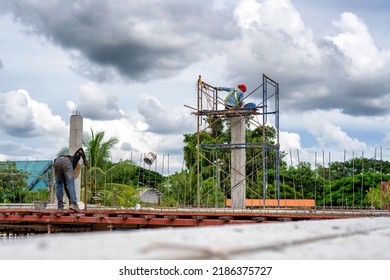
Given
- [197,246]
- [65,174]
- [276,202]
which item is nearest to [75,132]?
[65,174]

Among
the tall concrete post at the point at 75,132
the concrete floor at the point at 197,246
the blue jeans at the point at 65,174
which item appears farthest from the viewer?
the tall concrete post at the point at 75,132

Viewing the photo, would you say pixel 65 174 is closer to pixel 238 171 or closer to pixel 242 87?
pixel 238 171

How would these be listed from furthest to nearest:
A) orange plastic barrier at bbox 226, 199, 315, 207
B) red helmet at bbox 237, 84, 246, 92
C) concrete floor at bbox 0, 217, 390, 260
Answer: orange plastic barrier at bbox 226, 199, 315, 207 → red helmet at bbox 237, 84, 246, 92 → concrete floor at bbox 0, 217, 390, 260

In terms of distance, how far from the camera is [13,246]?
2.73 meters

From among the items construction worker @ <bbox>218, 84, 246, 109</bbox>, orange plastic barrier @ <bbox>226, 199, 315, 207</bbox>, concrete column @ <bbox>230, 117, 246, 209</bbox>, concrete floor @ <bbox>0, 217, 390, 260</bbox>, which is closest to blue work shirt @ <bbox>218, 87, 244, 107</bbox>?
construction worker @ <bbox>218, 84, 246, 109</bbox>

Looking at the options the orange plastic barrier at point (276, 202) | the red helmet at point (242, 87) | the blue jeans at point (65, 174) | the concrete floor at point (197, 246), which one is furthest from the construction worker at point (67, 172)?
the concrete floor at point (197, 246)

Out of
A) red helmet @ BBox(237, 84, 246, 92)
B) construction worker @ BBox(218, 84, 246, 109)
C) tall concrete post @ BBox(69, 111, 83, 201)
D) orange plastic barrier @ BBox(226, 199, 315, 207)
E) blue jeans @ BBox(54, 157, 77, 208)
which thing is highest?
red helmet @ BBox(237, 84, 246, 92)

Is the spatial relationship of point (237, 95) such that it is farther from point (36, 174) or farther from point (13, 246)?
point (36, 174)

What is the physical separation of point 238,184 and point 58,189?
25.1 ft

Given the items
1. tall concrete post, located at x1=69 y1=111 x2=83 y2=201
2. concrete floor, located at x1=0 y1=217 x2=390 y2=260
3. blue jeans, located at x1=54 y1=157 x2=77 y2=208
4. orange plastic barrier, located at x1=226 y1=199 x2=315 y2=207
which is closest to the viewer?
concrete floor, located at x1=0 y1=217 x2=390 y2=260

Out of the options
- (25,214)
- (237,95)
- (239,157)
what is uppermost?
(237,95)

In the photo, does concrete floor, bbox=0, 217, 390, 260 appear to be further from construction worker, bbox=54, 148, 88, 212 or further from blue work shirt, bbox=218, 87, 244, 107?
blue work shirt, bbox=218, 87, 244, 107

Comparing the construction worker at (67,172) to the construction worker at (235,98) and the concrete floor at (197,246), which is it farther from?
the concrete floor at (197,246)
